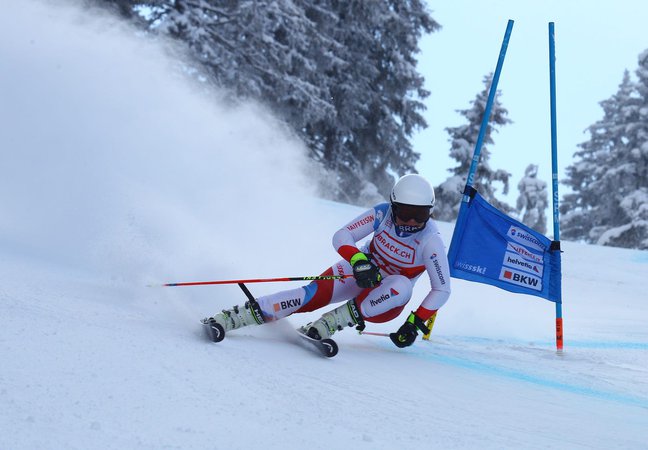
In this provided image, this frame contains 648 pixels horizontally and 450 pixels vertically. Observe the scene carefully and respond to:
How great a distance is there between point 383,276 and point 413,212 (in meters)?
0.60

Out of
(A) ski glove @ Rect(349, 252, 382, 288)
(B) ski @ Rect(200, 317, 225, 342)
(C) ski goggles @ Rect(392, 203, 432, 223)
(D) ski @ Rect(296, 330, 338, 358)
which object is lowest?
(B) ski @ Rect(200, 317, 225, 342)

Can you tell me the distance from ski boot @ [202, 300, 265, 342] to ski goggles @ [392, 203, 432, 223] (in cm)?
117

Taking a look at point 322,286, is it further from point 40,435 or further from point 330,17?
point 330,17

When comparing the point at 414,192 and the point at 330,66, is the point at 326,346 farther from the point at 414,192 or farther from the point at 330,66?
the point at 330,66

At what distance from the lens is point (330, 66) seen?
77.8 feet

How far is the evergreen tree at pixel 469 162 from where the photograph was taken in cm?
2483

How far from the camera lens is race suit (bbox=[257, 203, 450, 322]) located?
15.7 feet

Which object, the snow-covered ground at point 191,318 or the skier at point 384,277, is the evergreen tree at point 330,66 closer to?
the snow-covered ground at point 191,318

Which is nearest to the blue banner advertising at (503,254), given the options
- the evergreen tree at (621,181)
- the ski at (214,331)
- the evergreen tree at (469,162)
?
the ski at (214,331)

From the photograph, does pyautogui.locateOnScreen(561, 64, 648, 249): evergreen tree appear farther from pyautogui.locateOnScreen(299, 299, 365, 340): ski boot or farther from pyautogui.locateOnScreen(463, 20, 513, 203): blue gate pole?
pyautogui.locateOnScreen(299, 299, 365, 340): ski boot

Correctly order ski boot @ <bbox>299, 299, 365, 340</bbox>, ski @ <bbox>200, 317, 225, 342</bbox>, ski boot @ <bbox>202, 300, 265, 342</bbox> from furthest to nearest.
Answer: ski boot @ <bbox>299, 299, 365, 340</bbox>
ski boot @ <bbox>202, 300, 265, 342</bbox>
ski @ <bbox>200, 317, 225, 342</bbox>

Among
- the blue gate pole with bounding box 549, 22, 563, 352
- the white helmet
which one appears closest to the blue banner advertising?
the blue gate pole with bounding box 549, 22, 563, 352

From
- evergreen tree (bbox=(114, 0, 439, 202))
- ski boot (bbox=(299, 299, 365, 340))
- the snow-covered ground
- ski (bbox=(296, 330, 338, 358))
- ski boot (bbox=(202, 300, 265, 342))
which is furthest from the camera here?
evergreen tree (bbox=(114, 0, 439, 202))

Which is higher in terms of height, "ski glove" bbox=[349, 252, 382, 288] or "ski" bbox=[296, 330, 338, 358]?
"ski glove" bbox=[349, 252, 382, 288]
